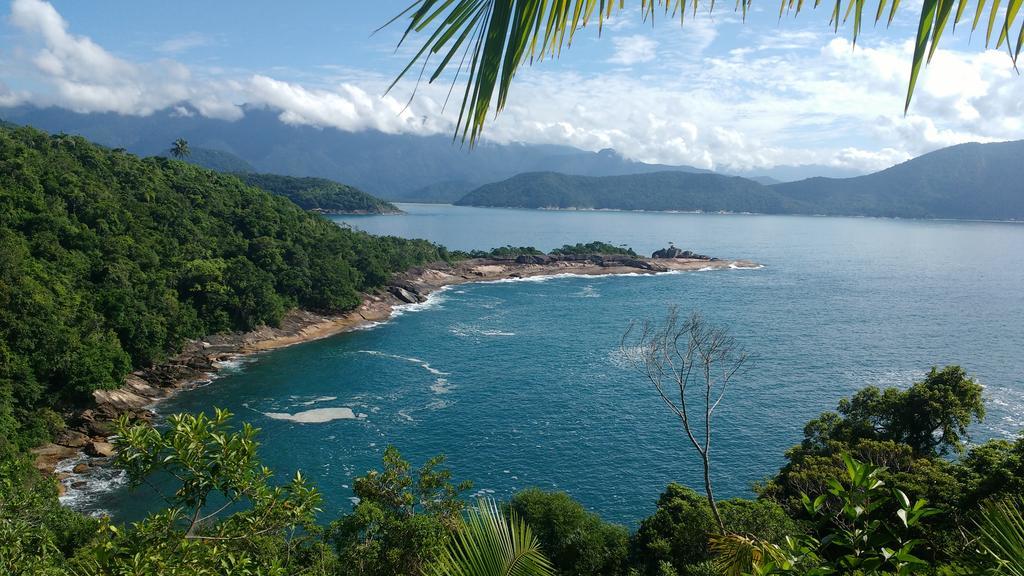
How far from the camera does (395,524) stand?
12.8 meters

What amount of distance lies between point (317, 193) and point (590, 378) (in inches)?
4979

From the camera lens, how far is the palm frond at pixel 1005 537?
173 cm

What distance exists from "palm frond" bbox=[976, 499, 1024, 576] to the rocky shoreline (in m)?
5.39

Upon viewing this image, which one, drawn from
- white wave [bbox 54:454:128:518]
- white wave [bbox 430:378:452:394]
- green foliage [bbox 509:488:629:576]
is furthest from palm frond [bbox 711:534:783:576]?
white wave [bbox 430:378:452:394]

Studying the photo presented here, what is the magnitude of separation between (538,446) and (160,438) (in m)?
22.5

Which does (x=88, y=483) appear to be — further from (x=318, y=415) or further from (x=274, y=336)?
(x=274, y=336)

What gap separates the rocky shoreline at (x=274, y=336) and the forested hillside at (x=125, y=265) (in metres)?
0.92

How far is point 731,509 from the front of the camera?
49.5ft

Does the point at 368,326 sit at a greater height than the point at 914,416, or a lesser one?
lesser

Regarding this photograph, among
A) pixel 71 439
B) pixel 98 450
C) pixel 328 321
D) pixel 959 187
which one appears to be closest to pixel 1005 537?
pixel 98 450

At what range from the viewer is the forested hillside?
26.7 metres

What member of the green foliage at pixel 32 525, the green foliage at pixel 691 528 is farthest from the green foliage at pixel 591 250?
the green foliage at pixel 32 525

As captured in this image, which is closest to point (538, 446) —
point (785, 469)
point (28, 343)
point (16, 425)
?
point (785, 469)

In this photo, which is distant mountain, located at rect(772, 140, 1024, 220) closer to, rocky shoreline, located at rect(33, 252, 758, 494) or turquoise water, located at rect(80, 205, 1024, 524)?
turquoise water, located at rect(80, 205, 1024, 524)
